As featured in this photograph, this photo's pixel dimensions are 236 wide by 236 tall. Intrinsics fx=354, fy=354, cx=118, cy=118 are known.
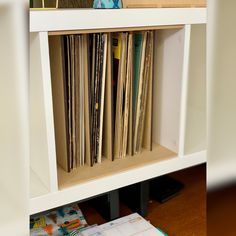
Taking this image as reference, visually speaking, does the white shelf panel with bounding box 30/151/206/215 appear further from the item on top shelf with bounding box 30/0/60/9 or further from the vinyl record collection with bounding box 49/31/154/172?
the item on top shelf with bounding box 30/0/60/9

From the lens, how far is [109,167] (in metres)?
0.94

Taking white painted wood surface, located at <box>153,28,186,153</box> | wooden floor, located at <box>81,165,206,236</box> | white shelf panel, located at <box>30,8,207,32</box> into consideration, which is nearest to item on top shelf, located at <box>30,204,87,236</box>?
wooden floor, located at <box>81,165,206,236</box>

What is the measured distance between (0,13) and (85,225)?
0.72 m

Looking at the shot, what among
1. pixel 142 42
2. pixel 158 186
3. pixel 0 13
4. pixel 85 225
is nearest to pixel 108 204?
pixel 85 225

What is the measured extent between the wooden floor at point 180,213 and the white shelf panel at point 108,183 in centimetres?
15

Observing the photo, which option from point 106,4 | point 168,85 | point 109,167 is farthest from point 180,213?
point 106,4

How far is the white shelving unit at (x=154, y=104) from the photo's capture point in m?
0.74

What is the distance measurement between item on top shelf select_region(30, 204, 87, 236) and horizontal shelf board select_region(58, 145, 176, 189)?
153 mm

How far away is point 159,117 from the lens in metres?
1.07

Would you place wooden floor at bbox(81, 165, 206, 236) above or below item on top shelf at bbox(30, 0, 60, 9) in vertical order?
below

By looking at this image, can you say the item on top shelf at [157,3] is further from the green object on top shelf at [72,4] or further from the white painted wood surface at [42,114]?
the white painted wood surface at [42,114]

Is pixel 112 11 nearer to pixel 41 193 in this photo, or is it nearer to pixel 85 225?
pixel 41 193

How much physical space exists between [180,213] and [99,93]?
0.44m

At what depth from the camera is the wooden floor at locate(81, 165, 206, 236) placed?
97cm
